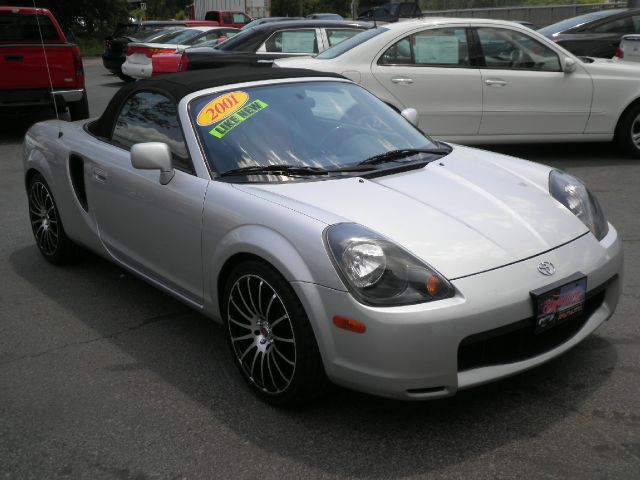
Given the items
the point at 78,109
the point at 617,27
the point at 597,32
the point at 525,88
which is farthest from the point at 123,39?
the point at 525,88

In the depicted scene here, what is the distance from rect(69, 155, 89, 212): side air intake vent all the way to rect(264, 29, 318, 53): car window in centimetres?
581

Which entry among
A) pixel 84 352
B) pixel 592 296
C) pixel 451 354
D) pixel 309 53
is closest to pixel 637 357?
pixel 592 296

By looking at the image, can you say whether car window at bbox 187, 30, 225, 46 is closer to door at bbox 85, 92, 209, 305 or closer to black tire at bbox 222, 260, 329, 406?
door at bbox 85, 92, 209, 305

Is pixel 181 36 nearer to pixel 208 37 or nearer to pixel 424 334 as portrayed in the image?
pixel 208 37

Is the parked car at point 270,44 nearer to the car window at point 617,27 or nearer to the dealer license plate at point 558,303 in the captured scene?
the car window at point 617,27

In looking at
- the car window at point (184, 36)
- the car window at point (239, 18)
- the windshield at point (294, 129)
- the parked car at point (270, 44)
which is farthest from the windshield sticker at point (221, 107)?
the car window at point (239, 18)

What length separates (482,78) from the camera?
8.12 metres

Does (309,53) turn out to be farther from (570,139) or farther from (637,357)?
(637,357)

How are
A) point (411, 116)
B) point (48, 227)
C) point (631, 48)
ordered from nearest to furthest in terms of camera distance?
point (411, 116)
point (48, 227)
point (631, 48)

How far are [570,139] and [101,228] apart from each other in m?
5.54

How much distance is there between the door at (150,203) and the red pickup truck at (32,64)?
19.5 ft

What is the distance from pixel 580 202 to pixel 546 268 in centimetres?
75

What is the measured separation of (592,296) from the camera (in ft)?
11.0

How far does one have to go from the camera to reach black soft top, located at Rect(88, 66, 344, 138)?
4230mm
